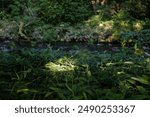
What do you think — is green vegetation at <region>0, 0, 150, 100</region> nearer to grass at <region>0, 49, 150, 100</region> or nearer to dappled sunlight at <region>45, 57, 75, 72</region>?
dappled sunlight at <region>45, 57, 75, 72</region>

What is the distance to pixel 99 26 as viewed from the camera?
49.8 ft

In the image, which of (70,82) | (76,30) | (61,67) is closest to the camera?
(70,82)

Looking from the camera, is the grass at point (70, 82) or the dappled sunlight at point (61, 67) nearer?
the grass at point (70, 82)

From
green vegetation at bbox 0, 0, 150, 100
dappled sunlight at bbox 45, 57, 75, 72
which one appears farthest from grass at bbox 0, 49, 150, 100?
green vegetation at bbox 0, 0, 150, 100

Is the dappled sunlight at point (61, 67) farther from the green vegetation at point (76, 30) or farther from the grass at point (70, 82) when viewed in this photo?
the green vegetation at point (76, 30)

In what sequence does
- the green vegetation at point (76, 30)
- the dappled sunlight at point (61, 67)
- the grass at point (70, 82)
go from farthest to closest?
the green vegetation at point (76, 30)
the dappled sunlight at point (61, 67)
the grass at point (70, 82)

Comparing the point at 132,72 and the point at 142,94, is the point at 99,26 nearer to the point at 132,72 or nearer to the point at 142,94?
the point at 132,72

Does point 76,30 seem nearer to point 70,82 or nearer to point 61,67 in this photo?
point 61,67

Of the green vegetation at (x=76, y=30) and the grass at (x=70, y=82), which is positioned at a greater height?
the grass at (x=70, y=82)

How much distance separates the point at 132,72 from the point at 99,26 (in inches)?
353

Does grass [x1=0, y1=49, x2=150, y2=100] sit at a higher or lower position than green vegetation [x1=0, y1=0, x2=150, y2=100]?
higher

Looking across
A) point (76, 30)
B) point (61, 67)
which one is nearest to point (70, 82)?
point (61, 67)

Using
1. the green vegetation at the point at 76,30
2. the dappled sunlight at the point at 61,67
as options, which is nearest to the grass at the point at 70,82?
the dappled sunlight at the point at 61,67

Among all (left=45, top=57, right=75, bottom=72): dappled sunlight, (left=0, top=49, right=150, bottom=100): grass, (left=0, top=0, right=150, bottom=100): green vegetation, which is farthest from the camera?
(left=0, top=0, right=150, bottom=100): green vegetation
